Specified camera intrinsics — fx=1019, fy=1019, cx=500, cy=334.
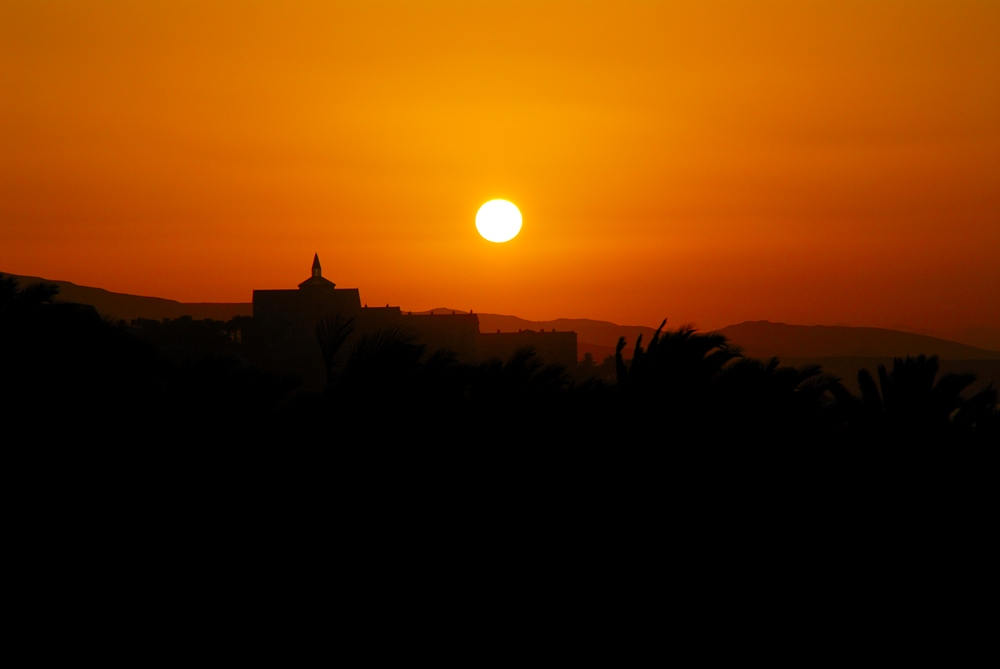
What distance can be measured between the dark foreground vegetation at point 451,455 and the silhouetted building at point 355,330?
5212 cm

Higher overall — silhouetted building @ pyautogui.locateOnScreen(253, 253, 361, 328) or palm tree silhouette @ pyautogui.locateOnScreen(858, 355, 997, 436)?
silhouetted building @ pyautogui.locateOnScreen(253, 253, 361, 328)

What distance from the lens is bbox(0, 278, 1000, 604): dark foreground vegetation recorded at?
388 inches

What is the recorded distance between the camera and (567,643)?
11.2 m

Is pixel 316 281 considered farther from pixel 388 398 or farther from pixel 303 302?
pixel 388 398

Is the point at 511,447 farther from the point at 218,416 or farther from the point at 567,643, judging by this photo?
the point at 218,416

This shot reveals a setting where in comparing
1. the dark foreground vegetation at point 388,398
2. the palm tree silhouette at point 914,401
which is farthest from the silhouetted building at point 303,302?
the dark foreground vegetation at point 388,398

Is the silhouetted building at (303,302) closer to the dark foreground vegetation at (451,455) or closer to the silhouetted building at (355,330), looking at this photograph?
the silhouetted building at (355,330)

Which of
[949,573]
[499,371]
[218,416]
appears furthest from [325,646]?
[949,573]

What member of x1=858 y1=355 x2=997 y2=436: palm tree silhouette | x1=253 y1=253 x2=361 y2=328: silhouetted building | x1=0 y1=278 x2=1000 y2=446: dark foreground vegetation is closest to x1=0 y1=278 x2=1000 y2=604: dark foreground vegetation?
x1=0 y1=278 x2=1000 y2=446: dark foreground vegetation

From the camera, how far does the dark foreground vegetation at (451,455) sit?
9.85m

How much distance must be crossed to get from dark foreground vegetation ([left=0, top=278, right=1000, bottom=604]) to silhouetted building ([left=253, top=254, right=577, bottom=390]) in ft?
171

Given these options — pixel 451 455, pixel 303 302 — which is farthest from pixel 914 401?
pixel 303 302

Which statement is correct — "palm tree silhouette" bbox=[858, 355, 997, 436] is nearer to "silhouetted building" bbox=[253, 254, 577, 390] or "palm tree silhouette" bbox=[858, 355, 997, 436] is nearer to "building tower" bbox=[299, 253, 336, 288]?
"silhouetted building" bbox=[253, 254, 577, 390]

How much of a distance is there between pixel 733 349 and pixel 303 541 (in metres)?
7.48
